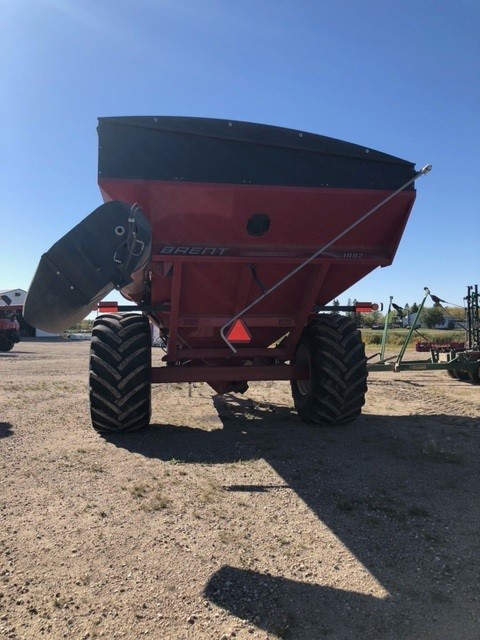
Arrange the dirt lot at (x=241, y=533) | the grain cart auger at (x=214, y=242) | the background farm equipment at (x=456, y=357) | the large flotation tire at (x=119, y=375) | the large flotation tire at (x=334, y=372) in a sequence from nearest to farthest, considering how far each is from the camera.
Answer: the dirt lot at (x=241, y=533) → the grain cart auger at (x=214, y=242) → the large flotation tire at (x=119, y=375) → the large flotation tire at (x=334, y=372) → the background farm equipment at (x=456, y=357)

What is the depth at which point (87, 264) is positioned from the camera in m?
3.08

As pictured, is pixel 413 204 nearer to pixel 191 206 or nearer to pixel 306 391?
pixel 191 206

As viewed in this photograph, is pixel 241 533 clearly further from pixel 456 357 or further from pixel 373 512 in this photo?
pixel 456 357

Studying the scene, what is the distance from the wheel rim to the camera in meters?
6.07

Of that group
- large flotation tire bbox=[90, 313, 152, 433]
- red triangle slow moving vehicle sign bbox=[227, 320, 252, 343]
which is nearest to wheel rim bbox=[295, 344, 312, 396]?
red triangle slow moving vehicle sign bbox=[227, 320, 252, 343]

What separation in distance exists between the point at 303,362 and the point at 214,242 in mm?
2411

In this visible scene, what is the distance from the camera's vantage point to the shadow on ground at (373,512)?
2268 mm

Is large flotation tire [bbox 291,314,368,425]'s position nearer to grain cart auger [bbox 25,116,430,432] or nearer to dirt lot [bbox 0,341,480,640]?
grain cart auger [bbox 25,116,430,432]

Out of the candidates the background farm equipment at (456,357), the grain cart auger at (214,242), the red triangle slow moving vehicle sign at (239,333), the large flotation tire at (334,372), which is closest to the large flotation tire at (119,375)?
the grain cart auger at (214,242)

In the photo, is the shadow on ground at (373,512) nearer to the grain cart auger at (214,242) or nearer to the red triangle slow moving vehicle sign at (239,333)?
the grain cart auger at (214,242)

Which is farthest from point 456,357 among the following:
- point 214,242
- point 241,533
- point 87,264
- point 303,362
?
point 87,264

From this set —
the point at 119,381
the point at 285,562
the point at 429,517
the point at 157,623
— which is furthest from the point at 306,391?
the point at 157,623

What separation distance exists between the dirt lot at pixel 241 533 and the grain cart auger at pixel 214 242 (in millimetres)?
765

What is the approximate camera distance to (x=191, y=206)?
4.20 meters
